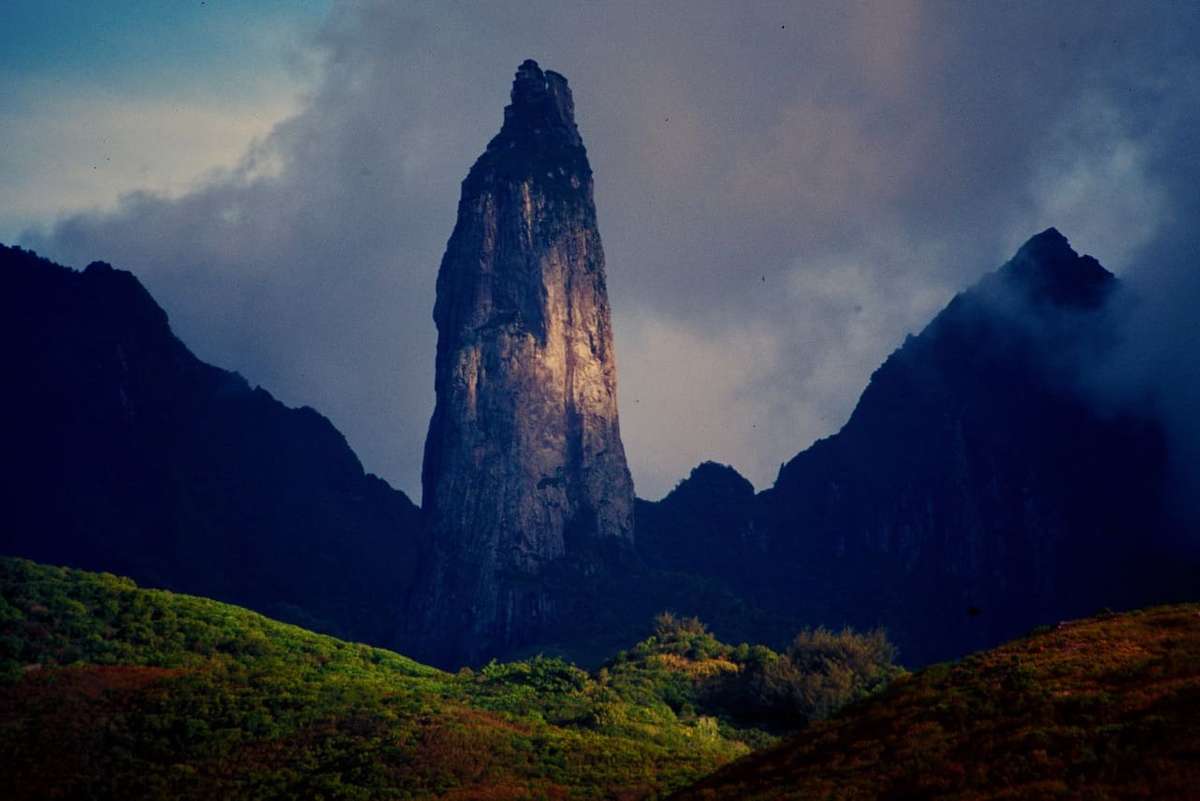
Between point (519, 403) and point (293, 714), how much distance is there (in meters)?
114

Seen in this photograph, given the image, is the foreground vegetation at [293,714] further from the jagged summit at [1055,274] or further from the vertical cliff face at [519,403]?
the jagged summit at [1055,274]

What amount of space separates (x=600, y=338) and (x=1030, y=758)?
500 feet

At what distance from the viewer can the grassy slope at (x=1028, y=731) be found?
20.5 meters

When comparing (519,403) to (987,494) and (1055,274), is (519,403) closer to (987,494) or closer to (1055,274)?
(987,494)

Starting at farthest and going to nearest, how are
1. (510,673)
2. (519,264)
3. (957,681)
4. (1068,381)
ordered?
(519,264)
(1068,381)
(510,673)
(957,681)

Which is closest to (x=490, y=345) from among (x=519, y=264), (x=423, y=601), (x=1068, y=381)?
(x=519, y=264)

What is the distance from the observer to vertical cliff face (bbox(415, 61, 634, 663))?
493 feet

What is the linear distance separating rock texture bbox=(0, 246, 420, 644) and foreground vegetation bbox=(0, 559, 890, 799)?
87.2 m

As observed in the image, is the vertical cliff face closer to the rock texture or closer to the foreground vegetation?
the rock texture

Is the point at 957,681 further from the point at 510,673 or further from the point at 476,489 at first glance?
the point at 476,489

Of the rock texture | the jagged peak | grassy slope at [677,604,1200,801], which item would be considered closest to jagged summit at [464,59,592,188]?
the jagged peak

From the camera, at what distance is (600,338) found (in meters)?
173

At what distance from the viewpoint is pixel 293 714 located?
4447 centimetres

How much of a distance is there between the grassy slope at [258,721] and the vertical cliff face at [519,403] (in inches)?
3572
